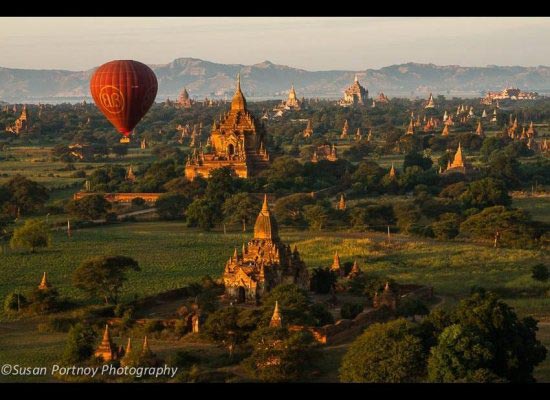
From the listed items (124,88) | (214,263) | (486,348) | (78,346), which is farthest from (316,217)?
(486,348)

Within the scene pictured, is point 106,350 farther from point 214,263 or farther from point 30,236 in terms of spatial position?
point 30,236

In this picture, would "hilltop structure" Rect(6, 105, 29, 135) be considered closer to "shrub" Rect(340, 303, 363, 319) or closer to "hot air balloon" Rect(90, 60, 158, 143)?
"hot air balloon" Rect(90, 60, 158, 143)

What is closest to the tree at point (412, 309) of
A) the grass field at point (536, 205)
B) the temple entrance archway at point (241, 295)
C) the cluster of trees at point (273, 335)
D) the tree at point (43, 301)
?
the cluster of trees at point (273, 335)

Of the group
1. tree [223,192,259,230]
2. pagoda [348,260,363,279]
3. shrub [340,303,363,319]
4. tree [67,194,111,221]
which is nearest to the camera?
shrub [340,303,363,319]

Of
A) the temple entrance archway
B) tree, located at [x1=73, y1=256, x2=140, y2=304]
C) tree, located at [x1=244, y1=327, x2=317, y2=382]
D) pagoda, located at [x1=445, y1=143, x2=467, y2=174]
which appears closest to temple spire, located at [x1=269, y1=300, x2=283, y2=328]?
tree, located at [x1=244, y1=327, x2=317, y2=382]

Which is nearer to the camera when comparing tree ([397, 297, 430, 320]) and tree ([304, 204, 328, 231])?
tree ([397, 297, 430, 320])

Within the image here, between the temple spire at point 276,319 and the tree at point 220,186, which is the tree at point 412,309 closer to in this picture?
the temple spire at point 276,319

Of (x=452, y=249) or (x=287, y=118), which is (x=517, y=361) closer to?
(x=452, y=249)
